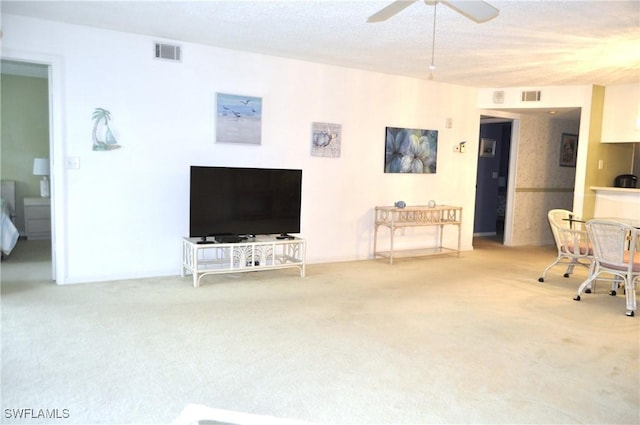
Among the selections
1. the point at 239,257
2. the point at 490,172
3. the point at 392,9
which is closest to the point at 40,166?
the point at 239,257

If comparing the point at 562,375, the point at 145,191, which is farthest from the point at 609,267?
the point at 145,191

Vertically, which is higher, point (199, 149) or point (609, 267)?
point (199, 149)

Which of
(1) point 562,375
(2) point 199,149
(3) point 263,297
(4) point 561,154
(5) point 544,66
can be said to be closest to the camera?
(1) point 562,375

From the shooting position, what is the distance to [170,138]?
484 cm

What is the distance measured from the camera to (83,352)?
294cm

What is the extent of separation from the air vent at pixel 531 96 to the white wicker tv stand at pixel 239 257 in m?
4.05

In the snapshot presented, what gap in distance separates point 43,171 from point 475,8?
6664 mm

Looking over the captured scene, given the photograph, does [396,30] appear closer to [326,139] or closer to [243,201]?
[326,139]

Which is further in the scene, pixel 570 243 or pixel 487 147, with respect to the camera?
pixel 487 147

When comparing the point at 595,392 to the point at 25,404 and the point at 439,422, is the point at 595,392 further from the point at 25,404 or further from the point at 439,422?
the point at 25,404

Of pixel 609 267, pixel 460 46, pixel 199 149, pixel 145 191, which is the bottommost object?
pixel 609 267

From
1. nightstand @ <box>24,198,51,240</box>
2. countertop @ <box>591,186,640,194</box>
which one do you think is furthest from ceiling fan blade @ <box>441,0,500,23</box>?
nightstand @ <box>24,198,51,240</box>

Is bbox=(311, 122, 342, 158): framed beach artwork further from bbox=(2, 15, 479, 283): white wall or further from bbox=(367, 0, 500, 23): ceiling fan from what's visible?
bbox=(367, 0, 500, 23): ceiling fan

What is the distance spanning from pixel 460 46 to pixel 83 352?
4.16 m
